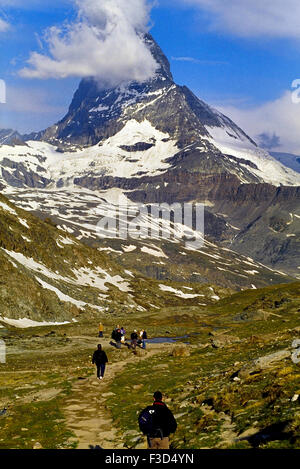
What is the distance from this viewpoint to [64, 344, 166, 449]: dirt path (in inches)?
886

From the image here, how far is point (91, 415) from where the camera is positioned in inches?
1110

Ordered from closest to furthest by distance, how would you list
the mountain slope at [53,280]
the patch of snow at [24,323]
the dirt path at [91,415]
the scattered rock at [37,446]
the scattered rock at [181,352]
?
the scattered rock at [37,446]
the dirt path at [91,415]
the scattered rock at [181,352]
the patch of snow at [24,323]
the mountain slope at [53,280]

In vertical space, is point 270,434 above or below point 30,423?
above

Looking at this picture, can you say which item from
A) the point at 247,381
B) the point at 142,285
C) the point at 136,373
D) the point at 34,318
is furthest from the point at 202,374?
the point at 142,285

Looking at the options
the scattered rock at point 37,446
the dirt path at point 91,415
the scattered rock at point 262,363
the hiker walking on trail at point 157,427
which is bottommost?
the dirt path at point 91,415

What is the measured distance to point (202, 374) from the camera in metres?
38.3

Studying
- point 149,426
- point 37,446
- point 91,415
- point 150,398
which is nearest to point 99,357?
point 150,398

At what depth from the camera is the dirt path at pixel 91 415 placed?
22.5m

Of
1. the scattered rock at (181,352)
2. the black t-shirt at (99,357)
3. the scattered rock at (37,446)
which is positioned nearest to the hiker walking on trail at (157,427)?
the scattered rock at (37,446)

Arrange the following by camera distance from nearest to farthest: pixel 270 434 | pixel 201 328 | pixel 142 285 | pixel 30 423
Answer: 1. pixel 270 434
2. pixel 30 423
3. pixel 201 328
4. pixel 142 285

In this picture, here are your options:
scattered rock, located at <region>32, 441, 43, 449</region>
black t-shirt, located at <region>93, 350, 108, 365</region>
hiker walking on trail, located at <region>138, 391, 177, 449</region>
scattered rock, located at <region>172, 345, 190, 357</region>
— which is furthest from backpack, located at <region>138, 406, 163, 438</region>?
scattered rock, located at <region>172, 345, 190, 357</region>

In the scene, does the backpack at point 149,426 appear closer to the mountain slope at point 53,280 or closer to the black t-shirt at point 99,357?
the black t-shirt at point 99,357
